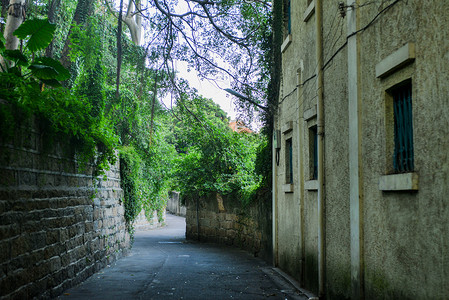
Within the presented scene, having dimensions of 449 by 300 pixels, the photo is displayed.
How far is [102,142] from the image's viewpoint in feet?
35.3

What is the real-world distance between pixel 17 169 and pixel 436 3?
202 inches

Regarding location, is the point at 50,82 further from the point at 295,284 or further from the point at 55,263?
the point at 295,284

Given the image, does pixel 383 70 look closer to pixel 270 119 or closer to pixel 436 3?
pixel 436 3

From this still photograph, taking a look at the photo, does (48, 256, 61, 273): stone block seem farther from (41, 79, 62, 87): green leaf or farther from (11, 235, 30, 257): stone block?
(41, 79, 62, 87): green leaf

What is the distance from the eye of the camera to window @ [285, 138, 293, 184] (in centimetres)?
1184

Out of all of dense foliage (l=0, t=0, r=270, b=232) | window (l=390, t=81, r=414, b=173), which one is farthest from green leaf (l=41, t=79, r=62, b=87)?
window (l=390, t=81, r=414, b=173)

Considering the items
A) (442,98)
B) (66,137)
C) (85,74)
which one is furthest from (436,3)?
(85,74)

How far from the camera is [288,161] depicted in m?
12.0

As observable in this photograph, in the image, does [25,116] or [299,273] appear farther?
[299,273]

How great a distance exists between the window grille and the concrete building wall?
0.11 meters

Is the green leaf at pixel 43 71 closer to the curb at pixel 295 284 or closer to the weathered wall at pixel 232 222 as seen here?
the curb at pixel 295 284

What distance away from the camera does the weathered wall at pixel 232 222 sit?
14.5m

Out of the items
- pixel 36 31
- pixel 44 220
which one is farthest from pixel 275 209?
pixel 36 31

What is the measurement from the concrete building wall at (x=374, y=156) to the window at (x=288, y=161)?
1.62 meters
